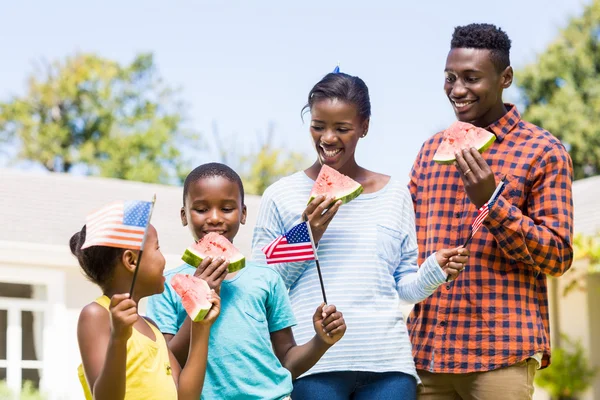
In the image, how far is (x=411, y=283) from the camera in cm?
453

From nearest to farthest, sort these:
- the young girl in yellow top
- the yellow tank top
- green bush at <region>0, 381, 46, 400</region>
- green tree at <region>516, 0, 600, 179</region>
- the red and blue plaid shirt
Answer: the young girl in yellow top, the yellow tank top, the red and blue plaid shirt, green bush at <region>0, 381, 46, 400</region>, green tree at <region>516, 0, 600, 179</region>

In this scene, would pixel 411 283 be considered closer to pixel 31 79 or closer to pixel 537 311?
pixel 537 311

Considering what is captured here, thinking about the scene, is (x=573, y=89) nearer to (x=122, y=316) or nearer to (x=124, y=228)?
(x=124, y=228)

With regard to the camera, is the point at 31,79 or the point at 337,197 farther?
the point at 31,79

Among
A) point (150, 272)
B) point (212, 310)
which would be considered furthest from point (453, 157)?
point (150, 272)

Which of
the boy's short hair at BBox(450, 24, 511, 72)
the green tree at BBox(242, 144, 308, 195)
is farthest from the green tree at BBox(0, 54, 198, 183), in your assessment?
the boy's short hair at BBox(450, 24, 511, 72)

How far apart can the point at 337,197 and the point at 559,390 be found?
1294 cm

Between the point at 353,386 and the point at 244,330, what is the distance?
56 cm

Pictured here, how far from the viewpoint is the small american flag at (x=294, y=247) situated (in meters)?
4.22

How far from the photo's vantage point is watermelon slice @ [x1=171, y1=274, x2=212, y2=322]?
379 centimetres

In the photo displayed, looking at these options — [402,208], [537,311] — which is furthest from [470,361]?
[402,208]

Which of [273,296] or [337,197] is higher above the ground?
[337,197]

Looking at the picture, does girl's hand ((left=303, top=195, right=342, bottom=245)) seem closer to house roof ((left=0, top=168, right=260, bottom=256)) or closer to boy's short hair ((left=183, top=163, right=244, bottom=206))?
boy's short hair ((left=183, top=163, right=244, bottom=206))

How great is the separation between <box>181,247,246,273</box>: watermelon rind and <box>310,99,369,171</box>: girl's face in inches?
26.5
